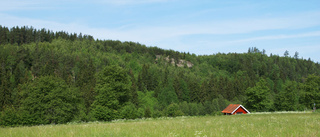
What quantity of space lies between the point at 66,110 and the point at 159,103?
9743cm

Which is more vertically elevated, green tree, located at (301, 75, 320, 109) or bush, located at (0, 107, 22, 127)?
green tree, located at (301, 75, 320, 109)

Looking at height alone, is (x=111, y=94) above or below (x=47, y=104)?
above

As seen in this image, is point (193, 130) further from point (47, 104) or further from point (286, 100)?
point (286, 100)

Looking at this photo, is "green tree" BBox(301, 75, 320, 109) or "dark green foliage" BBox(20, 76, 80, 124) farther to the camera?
"green tree" BBox(301, 75, 320, 109)

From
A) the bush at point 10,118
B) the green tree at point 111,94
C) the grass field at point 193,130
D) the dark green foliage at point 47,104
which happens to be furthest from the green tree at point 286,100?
the bush at point 10,118

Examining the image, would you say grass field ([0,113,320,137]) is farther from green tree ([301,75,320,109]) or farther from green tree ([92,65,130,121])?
green tree ([301,75,320,109])

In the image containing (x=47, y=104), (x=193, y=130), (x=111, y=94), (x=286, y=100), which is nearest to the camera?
(x=193, y=130)

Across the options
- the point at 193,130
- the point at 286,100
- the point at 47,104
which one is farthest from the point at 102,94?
the point at 286,100

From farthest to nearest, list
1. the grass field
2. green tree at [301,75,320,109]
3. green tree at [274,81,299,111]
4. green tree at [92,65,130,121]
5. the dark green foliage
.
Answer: green tree at [274,81,299,111]
green tree at [301,75,320,109]
green tree at [92,65,130,121]
the dark green foliage
the grass field

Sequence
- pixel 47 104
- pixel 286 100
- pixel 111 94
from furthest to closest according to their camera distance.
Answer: pixel 286 100, pixel 111 94, pixel 47 104

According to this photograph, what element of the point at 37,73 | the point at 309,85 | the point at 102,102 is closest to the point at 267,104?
the point at 309,85

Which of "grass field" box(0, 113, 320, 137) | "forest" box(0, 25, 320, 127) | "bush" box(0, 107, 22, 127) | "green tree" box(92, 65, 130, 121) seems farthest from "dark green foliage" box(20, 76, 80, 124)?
"grass field" box(0, 113, 320, 137)

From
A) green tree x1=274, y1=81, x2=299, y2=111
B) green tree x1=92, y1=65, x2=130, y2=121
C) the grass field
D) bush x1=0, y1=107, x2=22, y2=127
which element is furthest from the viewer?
green tree x1=274, y1=81, x2=299, y2=111

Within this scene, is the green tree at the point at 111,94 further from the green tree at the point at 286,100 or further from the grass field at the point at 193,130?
the green tree at the point at 286,100
